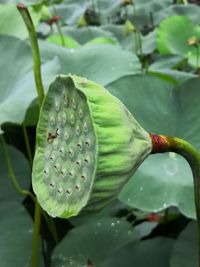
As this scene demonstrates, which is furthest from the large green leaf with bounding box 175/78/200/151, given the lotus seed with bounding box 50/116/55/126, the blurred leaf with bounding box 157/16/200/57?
the blurred leaf with bounding box 157/16/200/57

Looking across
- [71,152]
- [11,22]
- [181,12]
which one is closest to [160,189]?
[71,152]

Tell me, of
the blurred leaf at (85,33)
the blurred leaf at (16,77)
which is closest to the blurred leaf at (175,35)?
the blurred leaf at (85,33)

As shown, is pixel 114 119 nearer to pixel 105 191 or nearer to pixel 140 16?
pixel 105 191

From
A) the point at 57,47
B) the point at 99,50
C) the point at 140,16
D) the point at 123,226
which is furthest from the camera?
the point at 140,16

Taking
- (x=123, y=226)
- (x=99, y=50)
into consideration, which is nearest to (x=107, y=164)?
(x=123, y=226)

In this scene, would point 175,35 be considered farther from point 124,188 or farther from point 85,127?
point 85,127

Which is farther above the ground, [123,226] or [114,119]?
[114,119]
